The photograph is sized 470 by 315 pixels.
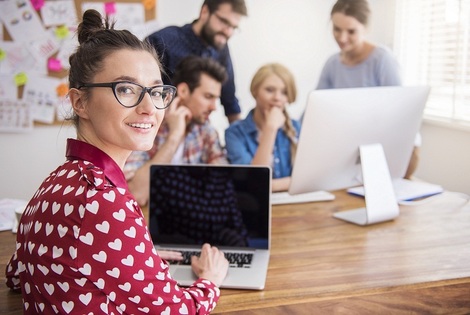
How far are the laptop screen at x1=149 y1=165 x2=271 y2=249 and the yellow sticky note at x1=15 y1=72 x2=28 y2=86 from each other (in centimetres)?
160

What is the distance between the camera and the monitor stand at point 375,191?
5.88 feet

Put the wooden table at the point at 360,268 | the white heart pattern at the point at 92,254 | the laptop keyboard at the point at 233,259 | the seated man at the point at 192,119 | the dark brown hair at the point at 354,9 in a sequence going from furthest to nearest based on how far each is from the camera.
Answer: the dark brown hair at the point at 354,9 < the seated man at the point at 192,119 < the laptop keyboard at the point at 233,259 < the wooden table at the point at 360,268 < the white heart pattern at the point at 92,254

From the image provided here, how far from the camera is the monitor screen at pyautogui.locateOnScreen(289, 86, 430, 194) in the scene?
1741mm

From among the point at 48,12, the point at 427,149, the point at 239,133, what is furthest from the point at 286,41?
the point at 48,12

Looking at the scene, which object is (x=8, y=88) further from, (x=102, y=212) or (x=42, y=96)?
(x=102, y=212)

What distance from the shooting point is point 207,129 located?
2.61 m

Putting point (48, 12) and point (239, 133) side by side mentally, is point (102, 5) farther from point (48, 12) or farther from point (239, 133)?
point (239, 133)

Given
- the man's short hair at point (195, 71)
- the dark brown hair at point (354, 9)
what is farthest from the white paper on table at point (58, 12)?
the dark brown hair at point (354, 9)

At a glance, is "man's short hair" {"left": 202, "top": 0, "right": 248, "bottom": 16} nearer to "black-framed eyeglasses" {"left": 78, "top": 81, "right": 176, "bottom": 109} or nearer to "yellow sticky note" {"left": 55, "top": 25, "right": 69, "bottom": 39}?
"yellow sticky note" {"left": 55, "top": 25, "right": 69, "bottom": 39}

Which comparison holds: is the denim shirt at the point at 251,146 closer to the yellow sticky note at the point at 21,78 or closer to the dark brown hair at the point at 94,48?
the yellow sticky note at the point at 21,78

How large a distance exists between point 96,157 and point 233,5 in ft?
6.00

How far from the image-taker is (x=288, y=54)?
2.77 m

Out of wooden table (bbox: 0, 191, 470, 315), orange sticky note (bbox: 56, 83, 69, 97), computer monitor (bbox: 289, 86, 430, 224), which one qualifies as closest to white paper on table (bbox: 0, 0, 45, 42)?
orange sticky note (bbox: 56, 83, 69, 97)

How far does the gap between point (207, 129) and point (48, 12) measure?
1075mm
